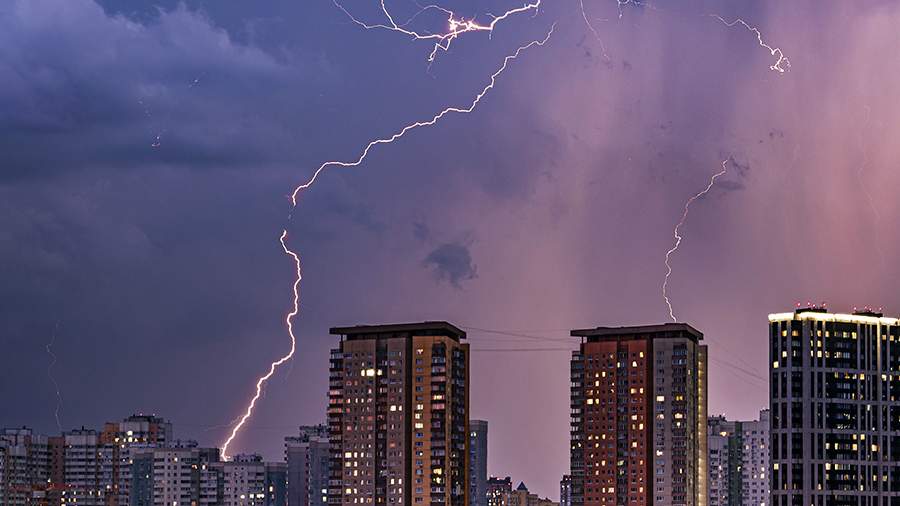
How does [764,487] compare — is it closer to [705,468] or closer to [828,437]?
[705,468]

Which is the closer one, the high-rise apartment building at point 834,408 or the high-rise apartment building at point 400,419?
the high-rise apartment building at point 834,408

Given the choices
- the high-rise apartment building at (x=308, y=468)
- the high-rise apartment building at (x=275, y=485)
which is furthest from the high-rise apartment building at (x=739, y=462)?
the high-rise apartment building at (x=275, y=485)

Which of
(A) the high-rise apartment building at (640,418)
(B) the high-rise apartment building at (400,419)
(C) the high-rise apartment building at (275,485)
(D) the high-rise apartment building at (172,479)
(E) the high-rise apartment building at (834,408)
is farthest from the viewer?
(C) the high-rise apartment building at (275,485)

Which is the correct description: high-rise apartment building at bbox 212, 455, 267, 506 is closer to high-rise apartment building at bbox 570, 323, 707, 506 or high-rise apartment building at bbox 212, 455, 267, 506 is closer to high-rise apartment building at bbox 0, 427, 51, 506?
high-rise apartment building at bbox 0, 427, 51, 506

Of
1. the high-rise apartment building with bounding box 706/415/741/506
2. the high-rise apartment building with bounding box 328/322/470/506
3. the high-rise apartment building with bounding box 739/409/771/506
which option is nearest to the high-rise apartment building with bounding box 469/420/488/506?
the high-rise apartment building with bounding box 706/415/741/506

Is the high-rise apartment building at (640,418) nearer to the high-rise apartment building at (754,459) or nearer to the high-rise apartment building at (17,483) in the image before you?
the high-rise apartment building at (754,459)

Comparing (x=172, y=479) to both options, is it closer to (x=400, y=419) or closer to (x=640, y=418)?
(x=400, y=419)
